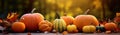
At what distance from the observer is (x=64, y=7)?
4.28 meters

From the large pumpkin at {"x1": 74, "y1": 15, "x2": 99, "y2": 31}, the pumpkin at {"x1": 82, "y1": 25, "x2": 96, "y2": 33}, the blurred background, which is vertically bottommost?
the pumpkin at {"x1": 82, "y1": 25, "x2": 96, "y2": 33}

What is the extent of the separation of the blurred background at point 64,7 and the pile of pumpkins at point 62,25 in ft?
1.38

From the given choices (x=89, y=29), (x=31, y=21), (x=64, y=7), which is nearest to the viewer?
(x=89, y=29)

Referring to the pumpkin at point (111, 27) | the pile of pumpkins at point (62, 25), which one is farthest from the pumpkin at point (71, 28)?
the pumpkin at point (111, 27)

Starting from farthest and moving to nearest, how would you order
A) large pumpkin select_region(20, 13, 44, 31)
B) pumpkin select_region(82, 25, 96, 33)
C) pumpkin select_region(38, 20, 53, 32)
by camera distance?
large pumpkin select_region(20, 13, 44, 31) < pumpkin select_region(38, 20, 53, 32) < pumpkin select_region(82, 25, 96, 33)

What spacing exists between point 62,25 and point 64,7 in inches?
29.0

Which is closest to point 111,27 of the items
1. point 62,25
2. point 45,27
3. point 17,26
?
point 62,25

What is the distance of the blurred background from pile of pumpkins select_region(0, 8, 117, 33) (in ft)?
1.38

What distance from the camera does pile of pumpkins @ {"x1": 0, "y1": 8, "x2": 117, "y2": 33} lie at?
3570 millimetres

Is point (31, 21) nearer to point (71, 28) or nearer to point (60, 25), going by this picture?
point (60, 25)

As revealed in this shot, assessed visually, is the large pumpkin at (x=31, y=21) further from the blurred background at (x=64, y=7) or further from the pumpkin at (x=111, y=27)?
the pumpkin at (x=111, y=27)

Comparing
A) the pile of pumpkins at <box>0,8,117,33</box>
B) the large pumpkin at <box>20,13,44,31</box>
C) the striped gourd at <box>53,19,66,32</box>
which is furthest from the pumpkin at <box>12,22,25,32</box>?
the striped gourd at <box>53,19,66,32</box>

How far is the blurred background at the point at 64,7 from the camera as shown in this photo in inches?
168

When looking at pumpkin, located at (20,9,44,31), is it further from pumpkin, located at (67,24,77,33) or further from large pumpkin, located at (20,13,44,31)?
pumpkin, located at (67,24,77,33)
